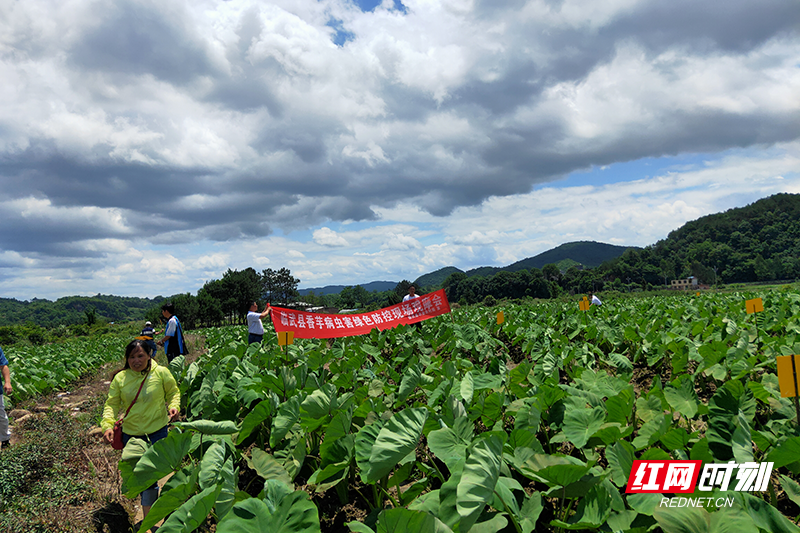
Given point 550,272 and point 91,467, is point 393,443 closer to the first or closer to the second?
point 91,467

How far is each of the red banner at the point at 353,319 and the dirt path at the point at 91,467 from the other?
3646mm

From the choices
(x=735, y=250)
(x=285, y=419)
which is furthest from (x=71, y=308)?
(x=735, y=250)

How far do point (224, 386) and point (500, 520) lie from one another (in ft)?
11.9

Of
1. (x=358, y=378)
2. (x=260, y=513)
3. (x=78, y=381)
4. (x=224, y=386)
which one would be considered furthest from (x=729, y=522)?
(x=78, y=381)

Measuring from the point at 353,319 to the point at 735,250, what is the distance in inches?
5020

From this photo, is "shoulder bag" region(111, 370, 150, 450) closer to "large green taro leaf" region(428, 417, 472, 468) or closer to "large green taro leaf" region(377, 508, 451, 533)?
"large green taro leaf" region(428, 417, 472, 468)

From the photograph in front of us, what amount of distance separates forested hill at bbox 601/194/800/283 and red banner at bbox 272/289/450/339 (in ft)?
326

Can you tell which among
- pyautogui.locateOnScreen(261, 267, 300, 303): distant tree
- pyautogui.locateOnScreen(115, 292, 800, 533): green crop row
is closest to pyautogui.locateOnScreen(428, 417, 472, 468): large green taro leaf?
pyautogui.locateOnScreen(115, 292, 800, 533): green crop row

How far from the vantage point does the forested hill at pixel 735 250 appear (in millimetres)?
90000

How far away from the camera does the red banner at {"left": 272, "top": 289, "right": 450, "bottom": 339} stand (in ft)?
30.1

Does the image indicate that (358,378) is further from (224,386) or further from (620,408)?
(620,408)

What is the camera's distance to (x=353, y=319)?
10172 millimetres

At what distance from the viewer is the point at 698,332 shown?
6301 mm

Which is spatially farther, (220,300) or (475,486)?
(220,300)
